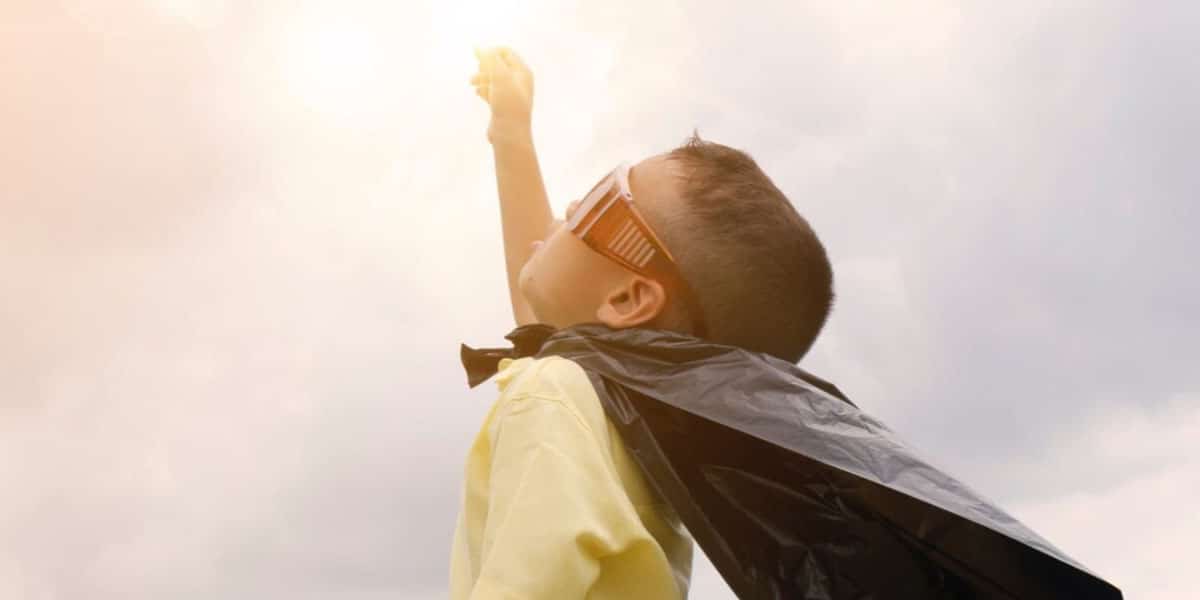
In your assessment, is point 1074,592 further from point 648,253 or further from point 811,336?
point 648,253

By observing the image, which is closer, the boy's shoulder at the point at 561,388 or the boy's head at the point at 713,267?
the boy's shoulder at the point at 561,388

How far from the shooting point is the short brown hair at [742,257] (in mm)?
3824

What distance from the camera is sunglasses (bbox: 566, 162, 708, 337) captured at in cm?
386

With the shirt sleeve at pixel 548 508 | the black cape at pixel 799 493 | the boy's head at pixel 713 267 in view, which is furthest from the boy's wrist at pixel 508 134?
the shirt sleeve at pixel 548 508

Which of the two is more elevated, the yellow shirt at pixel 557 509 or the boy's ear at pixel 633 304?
the boy's ear at pixel 633 304

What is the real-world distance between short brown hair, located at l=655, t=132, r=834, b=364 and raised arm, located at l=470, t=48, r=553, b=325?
4.08 ft

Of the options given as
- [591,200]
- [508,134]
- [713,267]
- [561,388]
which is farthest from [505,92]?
[561,388]

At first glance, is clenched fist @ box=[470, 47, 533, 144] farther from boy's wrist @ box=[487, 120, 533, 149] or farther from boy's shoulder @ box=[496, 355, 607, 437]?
boy's shoulder @ box=[496, 355, 607, 437]

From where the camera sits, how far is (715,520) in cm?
312

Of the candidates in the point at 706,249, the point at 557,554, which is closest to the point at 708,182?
the point at 706,249

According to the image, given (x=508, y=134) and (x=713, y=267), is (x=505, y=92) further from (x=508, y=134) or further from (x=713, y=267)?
(x=713, y=267)

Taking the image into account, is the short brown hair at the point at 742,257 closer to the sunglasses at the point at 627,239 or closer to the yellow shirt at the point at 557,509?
the sunglasses at the point at 627,239

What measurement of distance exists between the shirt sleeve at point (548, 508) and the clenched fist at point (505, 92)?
2185 mm

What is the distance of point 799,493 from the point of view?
9.99ft
